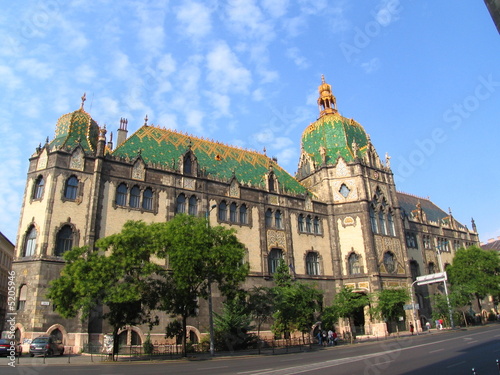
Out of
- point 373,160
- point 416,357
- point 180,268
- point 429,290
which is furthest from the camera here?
point 429,290

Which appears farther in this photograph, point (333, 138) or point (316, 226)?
point (333, 138)

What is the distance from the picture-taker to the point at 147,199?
35.5m

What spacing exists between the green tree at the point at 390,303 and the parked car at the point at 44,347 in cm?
2952

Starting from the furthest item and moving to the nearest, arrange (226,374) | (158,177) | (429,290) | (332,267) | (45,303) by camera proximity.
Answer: (429,290) < (332,267) < (158,177) < (45,303) < (226,374)

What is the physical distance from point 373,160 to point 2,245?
53646 millimetres

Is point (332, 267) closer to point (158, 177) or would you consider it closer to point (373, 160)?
point (373, 160)

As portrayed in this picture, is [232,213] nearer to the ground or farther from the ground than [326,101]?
nearer to the ground

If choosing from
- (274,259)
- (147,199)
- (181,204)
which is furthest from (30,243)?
(274,259)

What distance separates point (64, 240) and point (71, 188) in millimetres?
4446

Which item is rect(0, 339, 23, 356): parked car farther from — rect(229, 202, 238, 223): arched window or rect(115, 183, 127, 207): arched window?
rect(229, 202, 238, 223): arched window

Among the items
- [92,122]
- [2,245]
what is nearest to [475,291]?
[92,122]

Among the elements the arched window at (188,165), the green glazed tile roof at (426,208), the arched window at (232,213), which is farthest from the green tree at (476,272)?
the arched window at (188,165)

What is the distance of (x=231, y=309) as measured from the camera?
30906mm

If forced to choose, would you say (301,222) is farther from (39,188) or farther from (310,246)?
(39,188)
